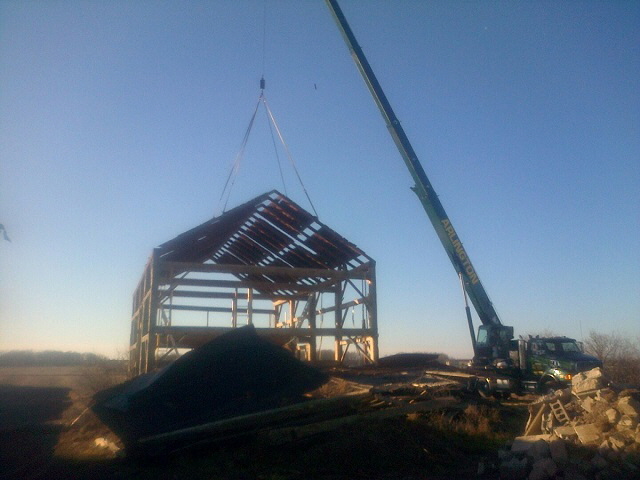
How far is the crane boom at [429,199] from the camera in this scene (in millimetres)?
17859

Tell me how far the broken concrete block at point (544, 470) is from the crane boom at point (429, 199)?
9.33 metres

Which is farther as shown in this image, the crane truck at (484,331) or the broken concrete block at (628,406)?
the crane truck at (484,331)

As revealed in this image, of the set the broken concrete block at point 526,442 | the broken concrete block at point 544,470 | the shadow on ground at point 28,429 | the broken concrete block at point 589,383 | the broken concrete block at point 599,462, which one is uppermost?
the broken concrete block at point 589,383

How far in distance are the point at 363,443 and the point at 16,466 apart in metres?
6.33

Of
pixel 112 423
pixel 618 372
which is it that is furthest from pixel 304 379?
pixel 618 372

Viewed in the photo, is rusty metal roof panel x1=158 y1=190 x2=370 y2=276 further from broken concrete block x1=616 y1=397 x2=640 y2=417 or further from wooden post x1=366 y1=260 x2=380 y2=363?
broken concrete block x1=616 y1=397 x2=640 y2=417

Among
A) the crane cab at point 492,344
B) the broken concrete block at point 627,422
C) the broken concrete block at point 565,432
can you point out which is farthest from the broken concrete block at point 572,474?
the crane cab at point 492,344

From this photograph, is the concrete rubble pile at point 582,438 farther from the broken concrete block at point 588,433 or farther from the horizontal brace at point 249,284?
the horizontal brace at point 249,284

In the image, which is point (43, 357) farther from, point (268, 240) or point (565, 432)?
point (565, 432)

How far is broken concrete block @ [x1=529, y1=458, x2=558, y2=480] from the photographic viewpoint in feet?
27.3

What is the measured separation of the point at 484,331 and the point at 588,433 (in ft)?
29.1

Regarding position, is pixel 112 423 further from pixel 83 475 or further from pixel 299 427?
pixel 299 427

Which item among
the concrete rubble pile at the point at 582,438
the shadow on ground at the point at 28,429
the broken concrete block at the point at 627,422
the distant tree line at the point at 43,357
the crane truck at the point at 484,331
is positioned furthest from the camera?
the distant tree line at the point at 43,357

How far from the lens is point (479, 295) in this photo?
17.8 meters
